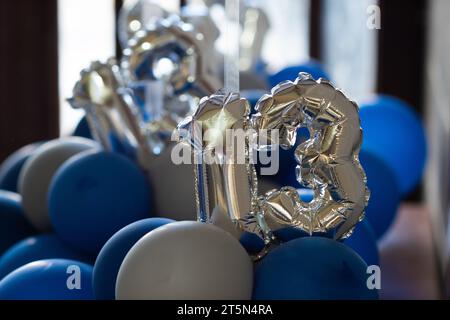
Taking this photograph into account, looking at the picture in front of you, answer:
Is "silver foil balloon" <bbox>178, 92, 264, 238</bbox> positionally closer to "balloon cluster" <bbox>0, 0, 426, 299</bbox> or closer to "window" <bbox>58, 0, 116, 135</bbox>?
"balloon cluster" <bbox>0, 0, 426, 299</bbox>

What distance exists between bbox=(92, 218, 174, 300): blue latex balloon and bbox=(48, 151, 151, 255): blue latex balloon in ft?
0.76

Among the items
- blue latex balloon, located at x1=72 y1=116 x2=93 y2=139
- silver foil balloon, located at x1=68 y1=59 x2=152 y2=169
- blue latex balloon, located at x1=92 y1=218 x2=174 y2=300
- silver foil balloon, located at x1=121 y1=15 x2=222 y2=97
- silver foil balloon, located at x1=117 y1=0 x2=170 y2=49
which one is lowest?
blue latex balloon, located at x1=92 y1=218 x2=174 y2=300

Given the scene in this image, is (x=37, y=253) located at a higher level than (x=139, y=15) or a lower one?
lower

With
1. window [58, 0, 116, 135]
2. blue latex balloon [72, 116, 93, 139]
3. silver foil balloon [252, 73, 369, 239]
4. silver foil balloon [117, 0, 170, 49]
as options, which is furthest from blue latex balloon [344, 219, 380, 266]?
window [58, 0, 116, 135]

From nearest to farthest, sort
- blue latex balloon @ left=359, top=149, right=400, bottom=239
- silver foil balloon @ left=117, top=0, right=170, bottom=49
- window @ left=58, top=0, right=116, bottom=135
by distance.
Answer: blue latex balloon @ left=359, top=149, right=400, bottom=239, silver foil balloon @ left=117, top=0, right=170, bottom=49, window @ left=58, top=0, right=116, bottom=135

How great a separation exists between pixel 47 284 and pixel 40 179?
43 cm

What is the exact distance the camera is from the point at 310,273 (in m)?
0.76

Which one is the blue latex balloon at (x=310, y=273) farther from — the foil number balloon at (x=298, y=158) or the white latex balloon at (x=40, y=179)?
the white latex balloon at (x=40, y=179)

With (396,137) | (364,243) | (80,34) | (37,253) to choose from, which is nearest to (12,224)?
(37,253)

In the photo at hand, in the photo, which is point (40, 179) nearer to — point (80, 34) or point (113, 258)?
point (113, 258)

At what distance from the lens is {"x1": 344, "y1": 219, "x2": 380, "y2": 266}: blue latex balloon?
973mm

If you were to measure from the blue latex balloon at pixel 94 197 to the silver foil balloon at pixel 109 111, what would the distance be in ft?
0.15
